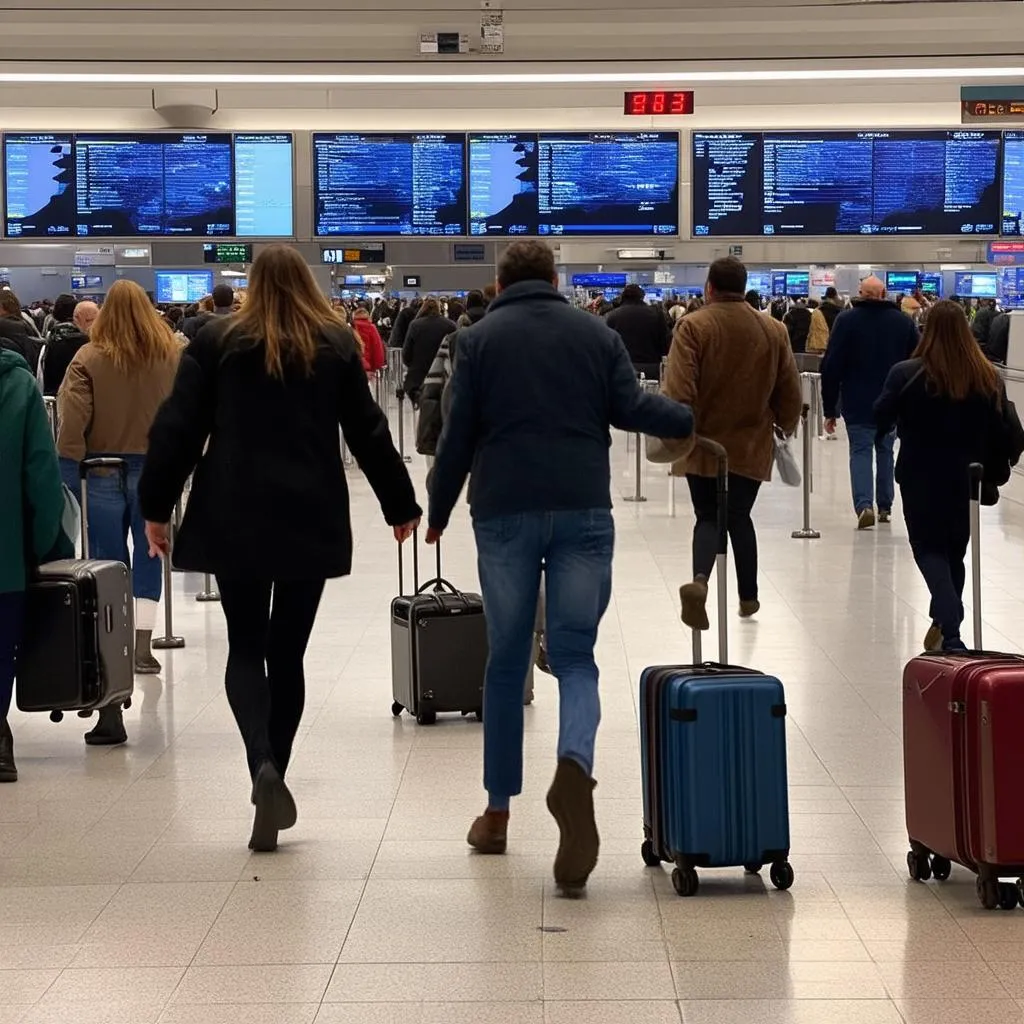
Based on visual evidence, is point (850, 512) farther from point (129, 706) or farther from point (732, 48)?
point (129, 706)

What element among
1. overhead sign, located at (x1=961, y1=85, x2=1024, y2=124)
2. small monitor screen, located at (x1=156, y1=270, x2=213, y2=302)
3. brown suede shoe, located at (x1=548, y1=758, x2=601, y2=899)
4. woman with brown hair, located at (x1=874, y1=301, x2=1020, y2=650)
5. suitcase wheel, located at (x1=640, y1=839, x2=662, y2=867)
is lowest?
suitcase wheel, located at (x1=640, y1=839, x2=662, y2=867)

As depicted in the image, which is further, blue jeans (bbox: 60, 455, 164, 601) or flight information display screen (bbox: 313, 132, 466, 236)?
flight information display screen (bbox: 313, 132, 466, 236)

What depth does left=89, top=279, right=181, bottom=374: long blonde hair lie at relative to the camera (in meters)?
7.52

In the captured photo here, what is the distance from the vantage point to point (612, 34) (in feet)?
51.8

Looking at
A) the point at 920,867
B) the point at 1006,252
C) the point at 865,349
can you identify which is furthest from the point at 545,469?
the point at 1006,252

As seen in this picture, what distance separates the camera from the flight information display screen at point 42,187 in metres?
18.0

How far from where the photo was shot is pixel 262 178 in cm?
1819

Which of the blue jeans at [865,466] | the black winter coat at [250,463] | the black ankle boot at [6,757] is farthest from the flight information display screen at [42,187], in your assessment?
the black winter coat at [250,463]

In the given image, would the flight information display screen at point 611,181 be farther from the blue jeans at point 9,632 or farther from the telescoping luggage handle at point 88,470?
the blue jeans at point 9,632

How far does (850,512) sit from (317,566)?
32.4 ft

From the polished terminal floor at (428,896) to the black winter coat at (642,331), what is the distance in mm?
9498

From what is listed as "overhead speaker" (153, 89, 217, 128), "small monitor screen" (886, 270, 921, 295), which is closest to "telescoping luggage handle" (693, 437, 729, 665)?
"overhead speaker" (153, 89, 217, 128)

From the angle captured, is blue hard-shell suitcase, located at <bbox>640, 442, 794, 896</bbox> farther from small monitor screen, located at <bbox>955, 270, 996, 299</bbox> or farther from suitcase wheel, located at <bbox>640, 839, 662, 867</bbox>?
small monitor screen, located at <bbox>955, 270, 996, 299</bbox>

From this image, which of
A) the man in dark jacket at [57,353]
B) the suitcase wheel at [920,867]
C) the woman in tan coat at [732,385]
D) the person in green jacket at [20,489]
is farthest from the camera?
the man in dark jacket at [57,353]
